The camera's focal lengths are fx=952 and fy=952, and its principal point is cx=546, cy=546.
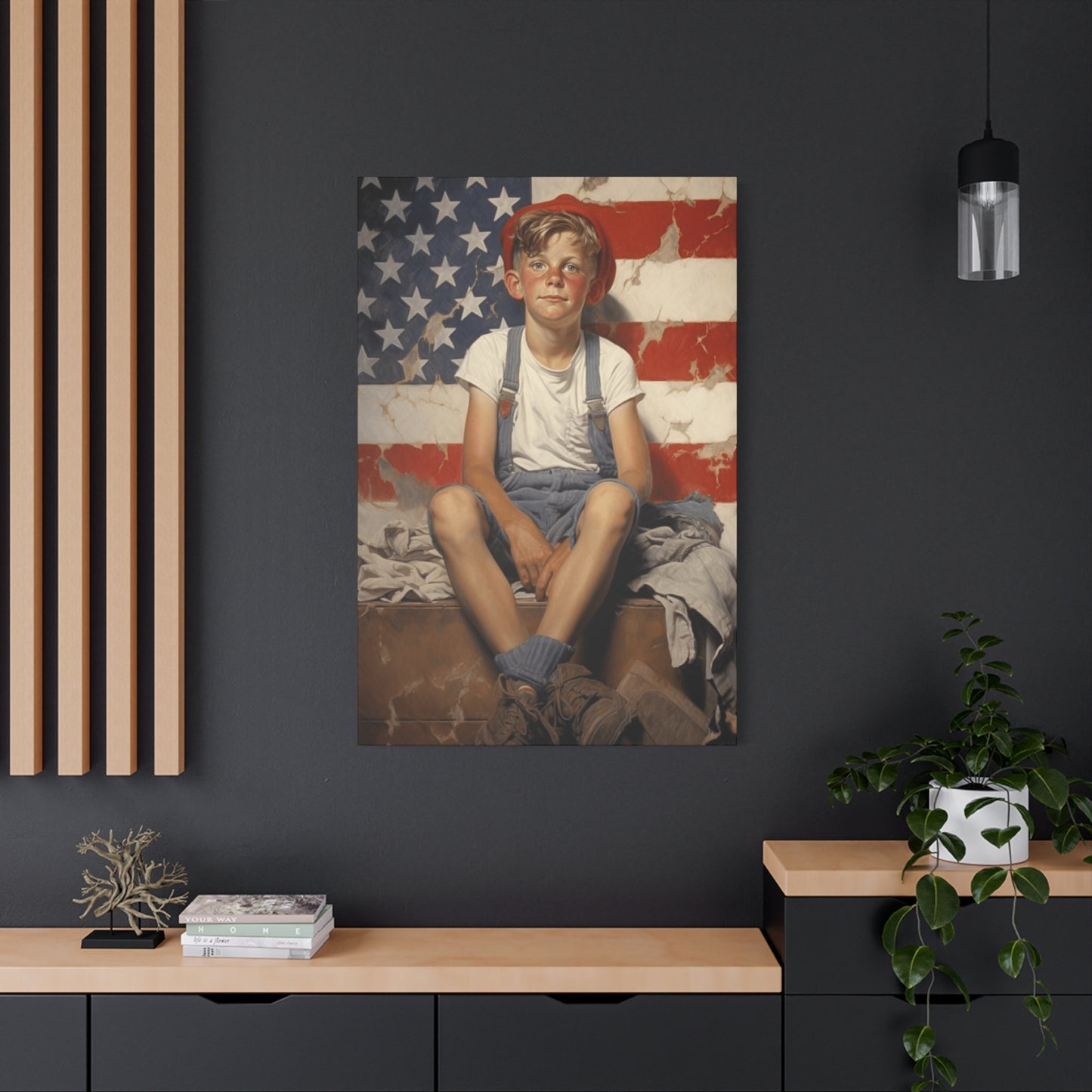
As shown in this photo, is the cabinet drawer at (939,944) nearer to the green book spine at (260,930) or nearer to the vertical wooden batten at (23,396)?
the green book spine at (260,930)

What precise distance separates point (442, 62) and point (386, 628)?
4.27 ft

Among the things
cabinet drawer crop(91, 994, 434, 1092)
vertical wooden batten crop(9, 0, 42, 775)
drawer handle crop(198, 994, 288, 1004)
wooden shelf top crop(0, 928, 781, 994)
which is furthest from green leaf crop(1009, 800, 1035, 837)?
vertical wooden batten crop(9, 0, 42, 775)

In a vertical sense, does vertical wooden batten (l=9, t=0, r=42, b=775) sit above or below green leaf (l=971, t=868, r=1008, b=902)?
above

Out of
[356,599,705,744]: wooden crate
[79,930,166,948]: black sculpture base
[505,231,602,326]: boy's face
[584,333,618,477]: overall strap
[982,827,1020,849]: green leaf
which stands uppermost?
[505,231,602,326]: boy's face

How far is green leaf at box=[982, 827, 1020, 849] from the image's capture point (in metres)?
1.78

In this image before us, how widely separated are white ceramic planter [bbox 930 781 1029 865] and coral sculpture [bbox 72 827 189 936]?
5.33ft

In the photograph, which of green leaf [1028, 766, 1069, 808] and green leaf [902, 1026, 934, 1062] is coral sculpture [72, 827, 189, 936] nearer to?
green leaf [902, 1026, 934, 1062]

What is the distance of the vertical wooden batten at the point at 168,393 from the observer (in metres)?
2.13

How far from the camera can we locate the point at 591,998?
1922 millimetres

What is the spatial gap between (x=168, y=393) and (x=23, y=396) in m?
0.32

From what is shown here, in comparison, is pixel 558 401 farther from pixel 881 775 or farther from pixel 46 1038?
pixel 46 1038

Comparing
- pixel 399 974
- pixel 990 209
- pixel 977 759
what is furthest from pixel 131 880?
pixel 990 209

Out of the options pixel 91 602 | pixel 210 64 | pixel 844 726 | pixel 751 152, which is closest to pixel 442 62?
pixel 210 64

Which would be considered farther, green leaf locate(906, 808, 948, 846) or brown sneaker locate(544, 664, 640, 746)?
brown sneaker locate(544, 664, 640, 746)
